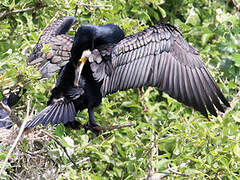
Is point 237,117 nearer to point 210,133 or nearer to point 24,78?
point 210,133

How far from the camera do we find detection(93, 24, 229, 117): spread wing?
3484 mm

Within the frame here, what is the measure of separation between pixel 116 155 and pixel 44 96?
28.8 inches

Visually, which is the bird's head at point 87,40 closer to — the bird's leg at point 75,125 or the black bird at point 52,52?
the black bird at point 52,52

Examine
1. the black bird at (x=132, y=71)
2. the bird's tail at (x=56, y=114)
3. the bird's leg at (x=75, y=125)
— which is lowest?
the bird's leg at (x=75, y=125)

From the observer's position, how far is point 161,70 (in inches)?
139

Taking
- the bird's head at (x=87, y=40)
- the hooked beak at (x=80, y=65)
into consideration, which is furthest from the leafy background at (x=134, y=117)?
the hooked beak at (x=80, y=65)

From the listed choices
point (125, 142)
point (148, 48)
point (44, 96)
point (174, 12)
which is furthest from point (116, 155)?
point (174, 12)

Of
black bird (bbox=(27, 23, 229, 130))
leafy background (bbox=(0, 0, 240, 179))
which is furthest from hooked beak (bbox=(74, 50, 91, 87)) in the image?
leafy background (bbox=(0, 0, 240, 179))

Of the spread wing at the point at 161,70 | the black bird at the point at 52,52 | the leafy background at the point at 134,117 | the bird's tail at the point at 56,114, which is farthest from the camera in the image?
the black bird at the point at 52,52

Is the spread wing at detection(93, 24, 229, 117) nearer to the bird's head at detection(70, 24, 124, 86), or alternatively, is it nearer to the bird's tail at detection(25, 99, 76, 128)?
the bird's head at detection(70, 24, 124, 86)

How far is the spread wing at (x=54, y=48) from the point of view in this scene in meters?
3.64

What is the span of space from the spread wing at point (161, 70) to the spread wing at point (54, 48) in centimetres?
36

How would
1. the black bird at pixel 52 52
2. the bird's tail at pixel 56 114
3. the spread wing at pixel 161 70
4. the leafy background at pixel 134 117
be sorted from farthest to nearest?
the black bird at pixel 52 52 < the spread wing at pixel 161 70 < the leafy background at pixel 134 117 < the bird's tail at pixel 56 114

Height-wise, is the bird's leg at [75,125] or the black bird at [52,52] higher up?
the black bird at [52,52]
